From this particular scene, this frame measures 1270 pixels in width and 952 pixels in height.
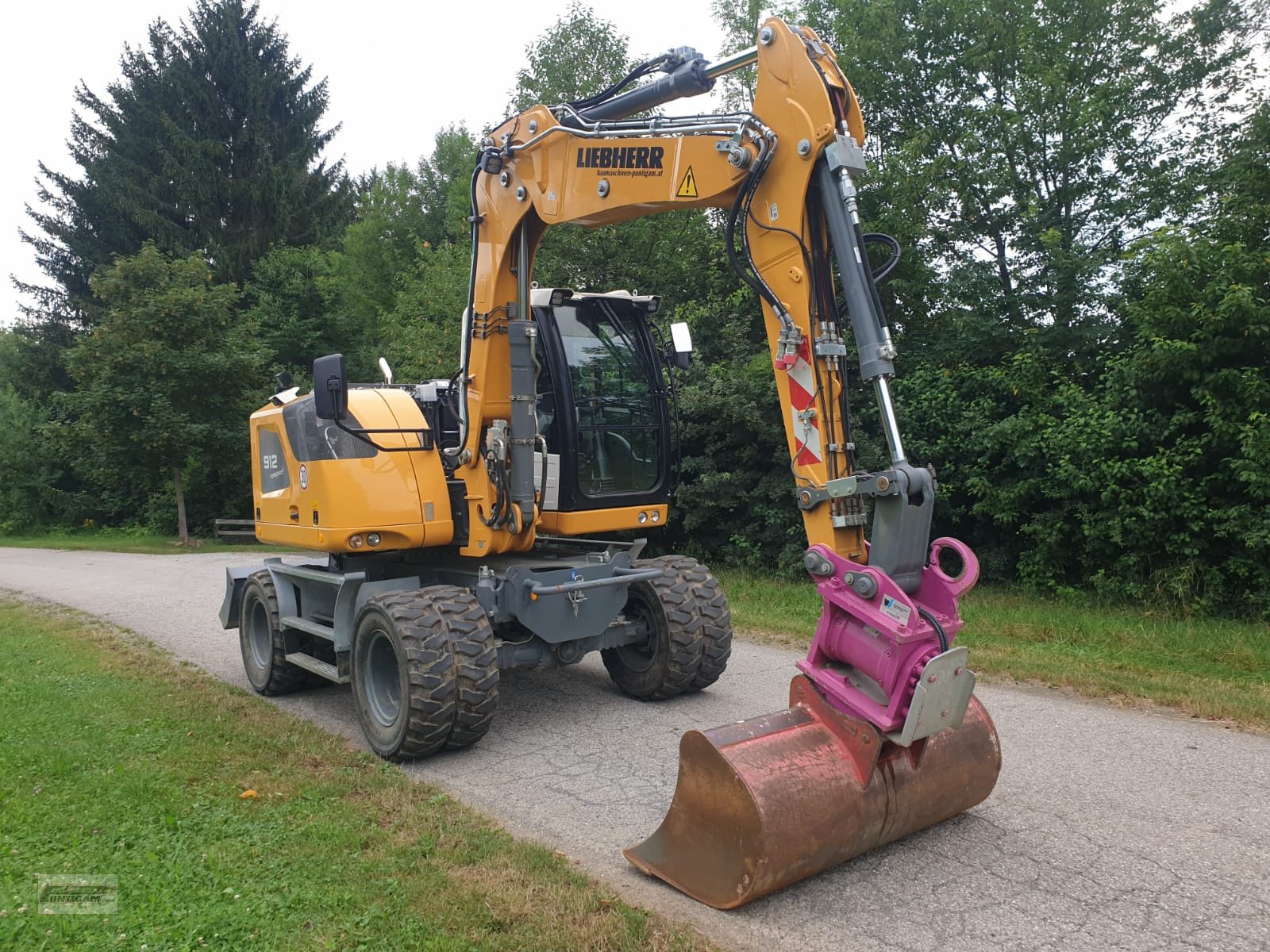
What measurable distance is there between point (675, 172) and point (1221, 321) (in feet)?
21.9

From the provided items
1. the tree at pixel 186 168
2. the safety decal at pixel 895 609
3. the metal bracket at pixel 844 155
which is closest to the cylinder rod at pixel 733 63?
the metal bracket at pixel 844 155

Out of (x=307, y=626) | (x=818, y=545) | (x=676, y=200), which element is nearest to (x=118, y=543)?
(x=307, y=626)

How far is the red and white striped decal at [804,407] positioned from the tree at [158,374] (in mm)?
18685

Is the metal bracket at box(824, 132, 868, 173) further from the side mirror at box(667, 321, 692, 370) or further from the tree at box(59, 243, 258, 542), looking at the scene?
the tree at box(59, 243, 258, 542)

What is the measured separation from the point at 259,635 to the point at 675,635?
3.57 m

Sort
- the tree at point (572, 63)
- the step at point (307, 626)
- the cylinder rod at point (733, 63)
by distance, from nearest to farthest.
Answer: the cylinder rod at point (733, 63) < the step at point (307, 626) < the tree at point (572, 63)

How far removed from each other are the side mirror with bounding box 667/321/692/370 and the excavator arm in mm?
1159

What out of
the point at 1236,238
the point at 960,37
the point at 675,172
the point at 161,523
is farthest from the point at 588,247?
the point at 161,523

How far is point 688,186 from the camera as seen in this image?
4.71 metres

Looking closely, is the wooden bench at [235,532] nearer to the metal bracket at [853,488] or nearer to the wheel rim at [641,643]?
the wheel rim at [641,643]

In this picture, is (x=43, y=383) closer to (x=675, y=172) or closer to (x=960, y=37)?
(x=960, y=37)

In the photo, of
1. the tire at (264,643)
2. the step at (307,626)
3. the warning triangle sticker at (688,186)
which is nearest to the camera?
the warning triangle sticker at (688,186)
